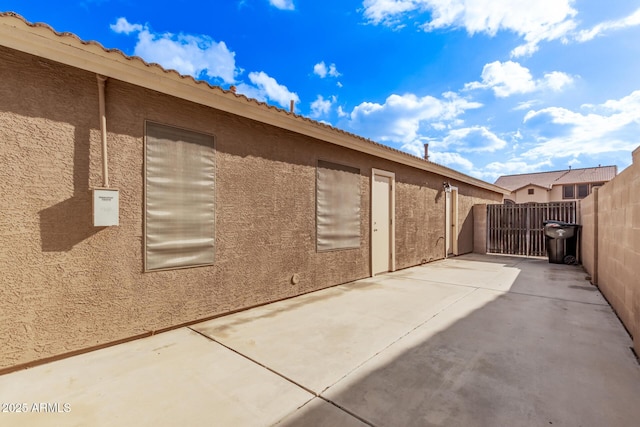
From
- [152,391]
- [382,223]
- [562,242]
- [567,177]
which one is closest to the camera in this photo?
[152,391]

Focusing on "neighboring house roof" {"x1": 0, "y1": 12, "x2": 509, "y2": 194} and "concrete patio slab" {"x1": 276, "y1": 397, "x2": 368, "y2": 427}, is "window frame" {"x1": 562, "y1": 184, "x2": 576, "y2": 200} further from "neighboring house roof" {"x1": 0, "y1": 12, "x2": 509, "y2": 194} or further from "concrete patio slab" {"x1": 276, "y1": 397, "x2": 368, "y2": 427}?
"concrete patio slab" {"x1": 276, "y1": 397, "x2": 368, "y2": 427}

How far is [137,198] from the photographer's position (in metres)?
3.27

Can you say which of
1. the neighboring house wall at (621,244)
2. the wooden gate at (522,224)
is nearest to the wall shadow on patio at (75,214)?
the neighboring house wall at (621,244)

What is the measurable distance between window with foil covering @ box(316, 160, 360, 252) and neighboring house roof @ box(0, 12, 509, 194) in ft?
2.70

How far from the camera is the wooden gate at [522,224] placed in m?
10.3

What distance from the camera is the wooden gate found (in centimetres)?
1034

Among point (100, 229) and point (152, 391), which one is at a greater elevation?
point (100, 229)

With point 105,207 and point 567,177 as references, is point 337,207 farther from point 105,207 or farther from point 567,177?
point 567,177

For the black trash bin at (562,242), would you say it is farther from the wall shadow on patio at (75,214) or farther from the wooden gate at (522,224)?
the wall shadow on patio at (75,214)

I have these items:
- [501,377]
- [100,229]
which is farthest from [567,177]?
[100,229]

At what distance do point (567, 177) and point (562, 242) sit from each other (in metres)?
31.6

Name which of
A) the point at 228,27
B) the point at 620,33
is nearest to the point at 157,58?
the point at 228,27

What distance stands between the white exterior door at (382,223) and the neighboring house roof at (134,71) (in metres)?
2.19

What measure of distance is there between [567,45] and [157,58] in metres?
8.57
